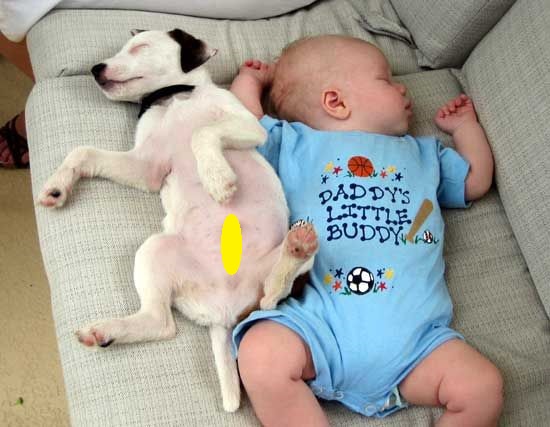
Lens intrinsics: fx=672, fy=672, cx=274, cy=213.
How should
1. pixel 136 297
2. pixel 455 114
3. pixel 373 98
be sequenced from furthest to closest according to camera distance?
pixel 455 114
pixel 373 98
pixel 136 297

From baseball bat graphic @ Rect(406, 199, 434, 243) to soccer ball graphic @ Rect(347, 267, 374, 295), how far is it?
0.11 m

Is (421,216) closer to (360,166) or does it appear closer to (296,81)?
(360,166)

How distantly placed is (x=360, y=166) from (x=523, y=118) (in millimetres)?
347

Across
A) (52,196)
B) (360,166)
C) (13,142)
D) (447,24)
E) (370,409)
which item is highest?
(447,24)

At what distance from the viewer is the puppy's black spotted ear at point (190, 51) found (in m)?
1.31

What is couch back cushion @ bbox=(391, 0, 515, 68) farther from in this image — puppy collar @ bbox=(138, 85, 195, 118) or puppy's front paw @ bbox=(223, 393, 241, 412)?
puppy's front paw @ bbox=(223, 393, 241, 412)

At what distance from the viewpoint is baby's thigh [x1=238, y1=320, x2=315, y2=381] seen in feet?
3.38

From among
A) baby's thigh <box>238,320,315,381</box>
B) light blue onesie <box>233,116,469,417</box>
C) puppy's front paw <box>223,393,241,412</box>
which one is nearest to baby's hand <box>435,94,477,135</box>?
light blue onesie <box>233,116,469,417</box>

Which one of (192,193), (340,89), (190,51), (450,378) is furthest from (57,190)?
(450,378)

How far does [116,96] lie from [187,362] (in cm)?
54

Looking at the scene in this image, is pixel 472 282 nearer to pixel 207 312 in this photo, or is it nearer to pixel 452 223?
pixel 452 223

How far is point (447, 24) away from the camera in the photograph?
5.02 ft

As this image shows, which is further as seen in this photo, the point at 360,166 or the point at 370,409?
the point at 360,166

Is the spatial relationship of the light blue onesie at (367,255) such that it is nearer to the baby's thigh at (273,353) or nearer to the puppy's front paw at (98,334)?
the baby's thigh at (273,353)
